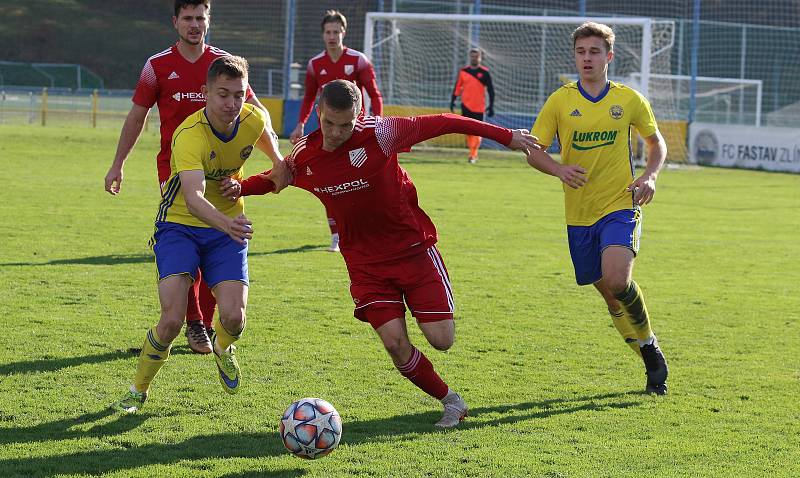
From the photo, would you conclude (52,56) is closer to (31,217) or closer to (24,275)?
(31,217)

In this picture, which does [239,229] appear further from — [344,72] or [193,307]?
[344,72]

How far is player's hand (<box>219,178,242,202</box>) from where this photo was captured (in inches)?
219

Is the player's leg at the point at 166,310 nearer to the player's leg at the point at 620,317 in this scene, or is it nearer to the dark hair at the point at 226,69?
the dark hair at the point at 226,69

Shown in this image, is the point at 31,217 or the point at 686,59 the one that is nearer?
the point at 31,217

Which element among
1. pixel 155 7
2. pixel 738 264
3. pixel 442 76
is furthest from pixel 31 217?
pixel 155 7

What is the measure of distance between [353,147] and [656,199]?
12.9 metres

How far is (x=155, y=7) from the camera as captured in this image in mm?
67125

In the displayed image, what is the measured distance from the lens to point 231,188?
18.3 ft

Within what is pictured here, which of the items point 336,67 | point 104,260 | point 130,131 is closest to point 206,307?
point 130,131

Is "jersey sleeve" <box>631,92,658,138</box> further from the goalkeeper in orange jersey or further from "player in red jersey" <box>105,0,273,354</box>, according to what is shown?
the goalkeeper in orange jersey

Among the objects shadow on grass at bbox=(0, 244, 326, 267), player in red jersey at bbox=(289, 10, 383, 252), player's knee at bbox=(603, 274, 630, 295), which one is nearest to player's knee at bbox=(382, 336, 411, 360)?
player's knee at bbox=(603, 274, 630, 295)

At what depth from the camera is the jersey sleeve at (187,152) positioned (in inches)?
215

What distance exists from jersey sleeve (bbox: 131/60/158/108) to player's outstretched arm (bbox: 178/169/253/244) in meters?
1.59

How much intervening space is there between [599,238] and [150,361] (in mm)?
2667
